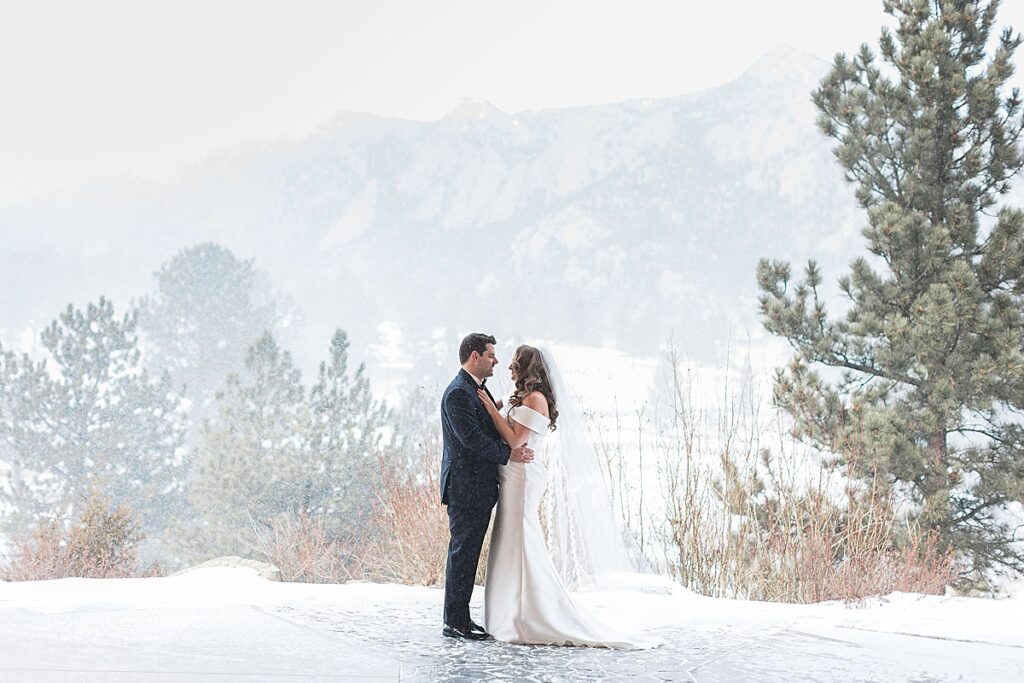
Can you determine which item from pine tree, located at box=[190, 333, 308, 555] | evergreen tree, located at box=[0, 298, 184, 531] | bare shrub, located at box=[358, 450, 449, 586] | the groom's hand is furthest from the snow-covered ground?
evergreen tree, located at box=[0, 298, 184, 531]

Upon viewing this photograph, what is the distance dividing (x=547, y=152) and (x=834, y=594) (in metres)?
39.9

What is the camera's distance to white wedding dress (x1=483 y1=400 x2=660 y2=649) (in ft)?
14.4

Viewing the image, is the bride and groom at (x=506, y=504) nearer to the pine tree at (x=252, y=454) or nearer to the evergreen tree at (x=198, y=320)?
the pine tree at (x=252, y=454)

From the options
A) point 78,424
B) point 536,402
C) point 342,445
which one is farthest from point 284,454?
point 536,402

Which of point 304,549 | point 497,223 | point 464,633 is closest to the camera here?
point 464,633

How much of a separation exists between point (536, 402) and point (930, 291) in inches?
206

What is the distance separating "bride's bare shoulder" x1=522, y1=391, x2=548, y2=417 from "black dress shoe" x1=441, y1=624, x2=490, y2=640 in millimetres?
991

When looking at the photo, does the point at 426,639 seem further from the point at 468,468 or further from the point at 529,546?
the point at 468,468

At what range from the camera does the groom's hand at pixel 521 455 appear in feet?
14.5

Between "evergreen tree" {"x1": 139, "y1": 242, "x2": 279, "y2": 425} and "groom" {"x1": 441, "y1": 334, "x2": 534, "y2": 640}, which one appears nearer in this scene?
"groom" {"x1": 441, "y1": 334, "x2": 534, "y2": 640}

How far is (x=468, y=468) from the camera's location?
4.45 metres

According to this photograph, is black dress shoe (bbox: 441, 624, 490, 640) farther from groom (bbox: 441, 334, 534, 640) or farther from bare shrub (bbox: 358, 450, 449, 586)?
bare shrub (bbox: 358, 450, 449, 586)

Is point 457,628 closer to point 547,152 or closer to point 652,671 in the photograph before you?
point 652,671

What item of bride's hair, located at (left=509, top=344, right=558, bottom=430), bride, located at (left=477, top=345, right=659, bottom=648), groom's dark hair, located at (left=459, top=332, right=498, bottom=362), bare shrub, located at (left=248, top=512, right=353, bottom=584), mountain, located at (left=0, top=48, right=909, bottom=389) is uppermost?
mountain, located at (left=0, top=48, right=909, bottom=389)
